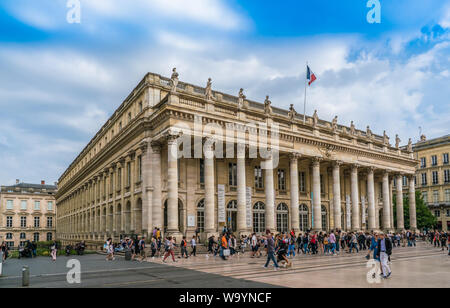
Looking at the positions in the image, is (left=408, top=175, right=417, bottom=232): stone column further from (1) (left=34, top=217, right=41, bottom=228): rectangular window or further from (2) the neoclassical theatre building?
(1) (left=34, top=217, right=41, bottom=228): rectangular window

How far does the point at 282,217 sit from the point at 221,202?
9530 millimetres

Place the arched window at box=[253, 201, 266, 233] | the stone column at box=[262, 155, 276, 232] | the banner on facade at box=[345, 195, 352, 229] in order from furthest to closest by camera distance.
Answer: the banner on facade at box=[345, 195, 352, 229] → the arched window at box=[253, 201, 266, 233] → the stone column at box=[262, 155, 276, 232]

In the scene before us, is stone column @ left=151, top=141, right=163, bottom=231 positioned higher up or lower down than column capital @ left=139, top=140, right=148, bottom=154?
lower down

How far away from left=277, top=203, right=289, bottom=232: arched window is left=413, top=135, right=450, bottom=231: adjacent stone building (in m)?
34.8

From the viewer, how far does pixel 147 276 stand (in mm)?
15250

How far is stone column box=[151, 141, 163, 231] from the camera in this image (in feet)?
96.1

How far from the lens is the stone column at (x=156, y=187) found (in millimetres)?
29281

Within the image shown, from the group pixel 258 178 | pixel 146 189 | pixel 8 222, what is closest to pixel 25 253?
pixel 146 189

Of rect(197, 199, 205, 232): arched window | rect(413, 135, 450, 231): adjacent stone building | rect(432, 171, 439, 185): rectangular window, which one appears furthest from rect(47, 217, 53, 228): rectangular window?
rect(432, 171, 439, 185): rectangular window

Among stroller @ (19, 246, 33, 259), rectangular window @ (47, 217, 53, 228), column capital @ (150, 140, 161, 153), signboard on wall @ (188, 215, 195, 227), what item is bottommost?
rectangular window @ (47, 217, 53, 228)

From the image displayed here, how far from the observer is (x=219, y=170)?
3522cm

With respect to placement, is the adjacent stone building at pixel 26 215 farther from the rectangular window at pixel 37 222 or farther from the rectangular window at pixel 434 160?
the rectangular window at pixel 434 160
